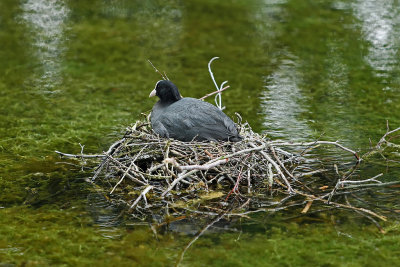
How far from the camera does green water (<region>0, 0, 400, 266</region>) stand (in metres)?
4.89

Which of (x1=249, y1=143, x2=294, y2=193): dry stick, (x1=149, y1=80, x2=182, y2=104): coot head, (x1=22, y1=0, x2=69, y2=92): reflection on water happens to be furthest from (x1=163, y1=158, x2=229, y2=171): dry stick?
(x1=22, y1=0, x2=69, y2=92): reflection on water

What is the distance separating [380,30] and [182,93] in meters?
4.95

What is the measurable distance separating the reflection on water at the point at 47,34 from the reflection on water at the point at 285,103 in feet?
9.83

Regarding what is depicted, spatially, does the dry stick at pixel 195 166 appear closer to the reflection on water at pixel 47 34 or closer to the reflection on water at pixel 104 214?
the reflection on water at pixel 104 214

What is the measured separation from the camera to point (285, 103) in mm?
8570

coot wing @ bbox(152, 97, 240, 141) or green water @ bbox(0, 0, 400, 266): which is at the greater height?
coot wing @ bbox(152, 97, 240, 141)

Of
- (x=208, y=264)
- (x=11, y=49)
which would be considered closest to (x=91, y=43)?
(x=11, y=49)

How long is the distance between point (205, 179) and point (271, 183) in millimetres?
552

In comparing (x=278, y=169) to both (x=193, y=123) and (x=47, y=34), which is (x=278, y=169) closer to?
(x=193, y=123)

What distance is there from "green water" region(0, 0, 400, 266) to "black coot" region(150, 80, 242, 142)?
89 cm

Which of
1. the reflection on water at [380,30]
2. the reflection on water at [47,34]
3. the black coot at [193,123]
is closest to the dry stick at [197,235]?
the black coot at [193,123]

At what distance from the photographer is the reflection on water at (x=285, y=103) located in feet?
24.6

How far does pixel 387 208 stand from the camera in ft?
17.9

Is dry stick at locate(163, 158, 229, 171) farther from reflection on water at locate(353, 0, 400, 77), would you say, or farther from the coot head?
reflection on water at locate(353, 0, 400, 77)
